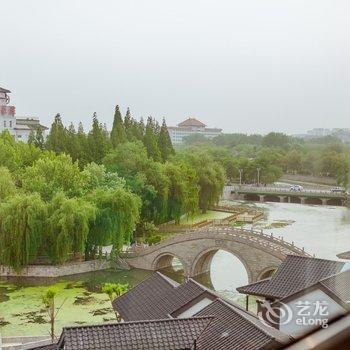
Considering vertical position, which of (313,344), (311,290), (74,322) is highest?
(313,344)

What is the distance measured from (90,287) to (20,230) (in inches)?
53.4

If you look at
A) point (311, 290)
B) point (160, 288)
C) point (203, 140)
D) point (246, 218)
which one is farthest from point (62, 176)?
point (203, 140)

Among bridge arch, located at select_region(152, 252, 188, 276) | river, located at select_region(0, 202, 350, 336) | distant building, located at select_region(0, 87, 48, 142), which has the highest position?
distant building, located at select_region(0, 87, 48, 142)

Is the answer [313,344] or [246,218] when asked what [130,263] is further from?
[313,344]

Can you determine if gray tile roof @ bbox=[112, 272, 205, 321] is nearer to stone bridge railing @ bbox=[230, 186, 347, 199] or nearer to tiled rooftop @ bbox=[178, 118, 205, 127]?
stone bridge railing @ bbox=[230, 186, 347, 199]

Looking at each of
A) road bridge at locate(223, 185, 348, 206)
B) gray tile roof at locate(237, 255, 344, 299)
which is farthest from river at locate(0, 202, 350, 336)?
road bridge at locate(223, 185, 348, 206)

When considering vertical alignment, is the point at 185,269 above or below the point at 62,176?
below

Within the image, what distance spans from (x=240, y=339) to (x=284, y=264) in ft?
6.56

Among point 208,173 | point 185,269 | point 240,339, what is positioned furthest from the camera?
point 208,173

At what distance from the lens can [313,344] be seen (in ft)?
1.89

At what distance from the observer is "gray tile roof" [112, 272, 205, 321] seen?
494 cm

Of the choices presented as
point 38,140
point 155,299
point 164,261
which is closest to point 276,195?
point 38,140

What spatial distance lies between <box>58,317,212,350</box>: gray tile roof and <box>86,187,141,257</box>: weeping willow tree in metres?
5.81

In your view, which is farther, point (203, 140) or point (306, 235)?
point (203, 140)
